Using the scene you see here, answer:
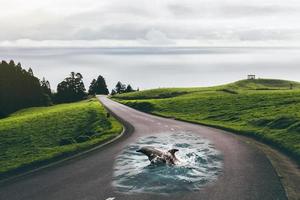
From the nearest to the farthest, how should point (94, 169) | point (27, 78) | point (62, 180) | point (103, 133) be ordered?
point (62, 180), point (94, 169), point (103, 133), point (27, 78)

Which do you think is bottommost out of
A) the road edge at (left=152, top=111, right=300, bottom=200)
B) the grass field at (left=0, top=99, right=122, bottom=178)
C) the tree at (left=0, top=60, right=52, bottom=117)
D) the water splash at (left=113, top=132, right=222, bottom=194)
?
the road edge at (left=152, top=111, right=300, bottom=200)

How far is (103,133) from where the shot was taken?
141 feet

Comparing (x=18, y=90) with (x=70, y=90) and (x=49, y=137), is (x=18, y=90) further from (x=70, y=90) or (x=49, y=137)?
(x=49, y=137)

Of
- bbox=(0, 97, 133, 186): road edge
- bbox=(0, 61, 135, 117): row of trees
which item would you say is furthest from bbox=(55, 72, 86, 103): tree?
bbox=(0, 97, 133, 186): road edge

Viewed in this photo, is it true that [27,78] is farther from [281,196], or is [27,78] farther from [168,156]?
[281,196]

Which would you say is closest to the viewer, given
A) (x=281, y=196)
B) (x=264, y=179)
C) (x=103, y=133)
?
(x=281, y=196)

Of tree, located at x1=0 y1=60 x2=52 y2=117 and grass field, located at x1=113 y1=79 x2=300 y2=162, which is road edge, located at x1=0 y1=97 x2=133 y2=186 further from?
tree, located at x1=0 y1=60 x2=52 y2=117

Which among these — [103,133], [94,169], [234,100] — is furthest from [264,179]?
[234,100]

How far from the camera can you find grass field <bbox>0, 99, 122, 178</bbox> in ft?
106

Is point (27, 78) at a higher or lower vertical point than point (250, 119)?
higher

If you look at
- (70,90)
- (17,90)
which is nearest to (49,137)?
(17,90)

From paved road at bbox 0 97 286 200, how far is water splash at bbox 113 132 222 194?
66 centimetres

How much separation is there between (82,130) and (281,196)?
32270 mm

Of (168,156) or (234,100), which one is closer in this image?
(168,156)
